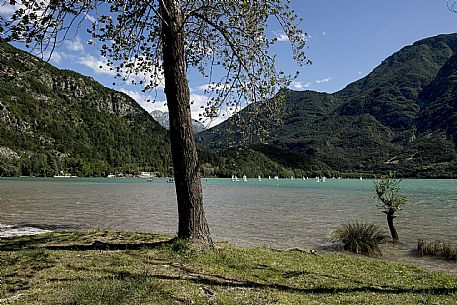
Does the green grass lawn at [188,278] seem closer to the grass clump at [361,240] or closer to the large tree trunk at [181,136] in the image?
the large tree trunk at [181,136]

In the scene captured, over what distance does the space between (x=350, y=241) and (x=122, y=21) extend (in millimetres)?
15008

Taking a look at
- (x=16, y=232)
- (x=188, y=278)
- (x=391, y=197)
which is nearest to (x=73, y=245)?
(x=188, y=278)

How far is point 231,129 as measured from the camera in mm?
12352

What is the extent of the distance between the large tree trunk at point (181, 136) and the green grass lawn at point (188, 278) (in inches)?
27.4

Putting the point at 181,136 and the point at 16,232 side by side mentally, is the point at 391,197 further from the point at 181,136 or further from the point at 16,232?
the point at 16,232

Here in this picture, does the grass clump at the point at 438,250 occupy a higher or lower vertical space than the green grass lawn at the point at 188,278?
lower

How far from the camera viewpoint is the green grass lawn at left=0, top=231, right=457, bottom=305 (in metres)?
6.22

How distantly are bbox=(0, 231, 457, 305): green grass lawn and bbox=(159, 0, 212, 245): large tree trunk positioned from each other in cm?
70

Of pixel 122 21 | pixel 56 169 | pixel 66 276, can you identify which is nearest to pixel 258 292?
pixel 66 276

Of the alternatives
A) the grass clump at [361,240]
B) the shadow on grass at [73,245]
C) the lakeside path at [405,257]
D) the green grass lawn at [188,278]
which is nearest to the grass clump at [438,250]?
the lakeside path at [405,257]

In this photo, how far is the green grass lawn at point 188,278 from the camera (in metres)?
6.22

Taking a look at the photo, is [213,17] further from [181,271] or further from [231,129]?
[181,271]

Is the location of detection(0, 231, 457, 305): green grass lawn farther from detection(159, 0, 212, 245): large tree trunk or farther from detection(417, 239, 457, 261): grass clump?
detection(417, 239, 457, 261): grass clump

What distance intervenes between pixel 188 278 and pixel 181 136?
413cm
